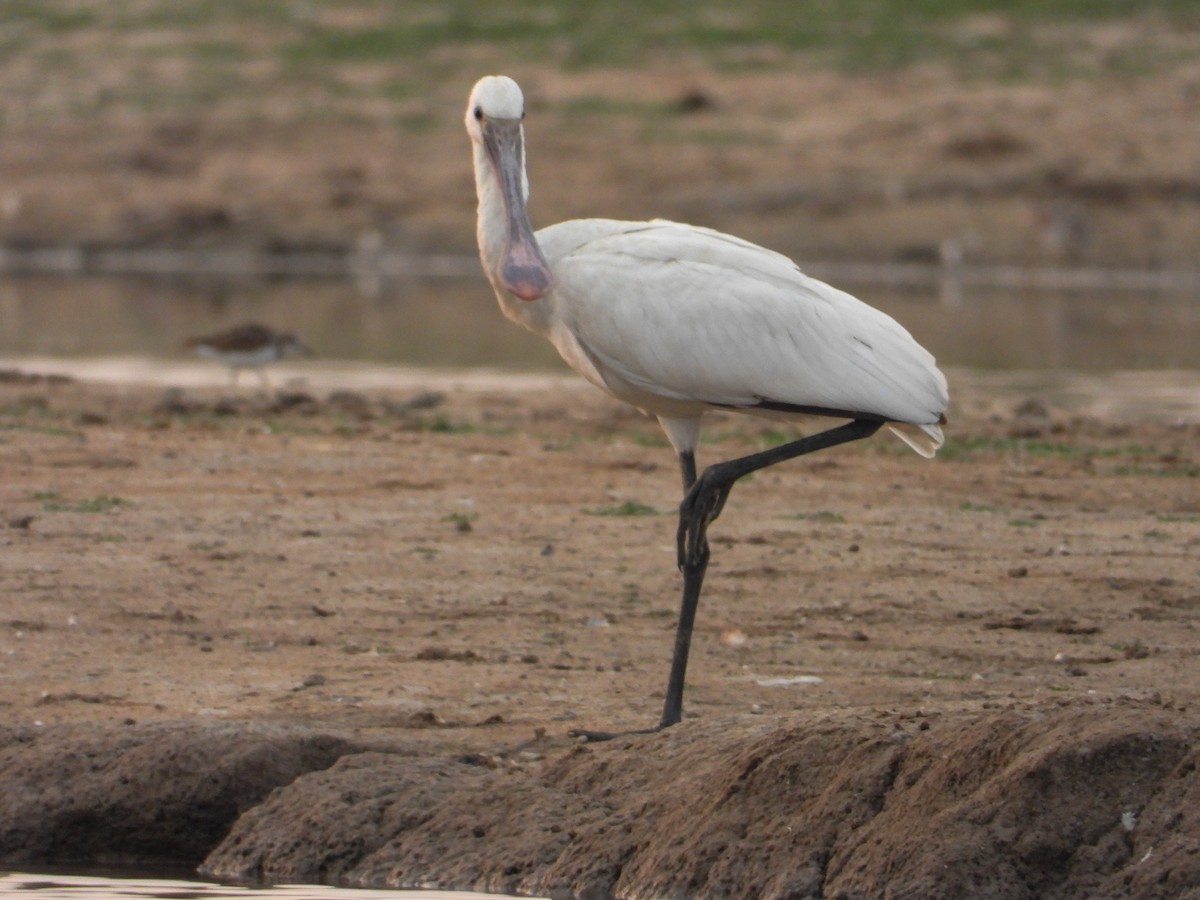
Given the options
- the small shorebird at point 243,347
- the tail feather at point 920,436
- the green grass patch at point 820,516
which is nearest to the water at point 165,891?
the tail feather at point 920,436

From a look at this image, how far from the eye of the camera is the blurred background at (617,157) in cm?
2656

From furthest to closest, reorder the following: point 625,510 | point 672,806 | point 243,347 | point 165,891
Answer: point 243,347, point 625,510, point 165,891, point 672,806

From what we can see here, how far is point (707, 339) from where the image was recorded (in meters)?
6.13

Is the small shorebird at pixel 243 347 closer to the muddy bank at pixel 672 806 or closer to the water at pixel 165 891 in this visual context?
the muddy bank at pixel 672 806

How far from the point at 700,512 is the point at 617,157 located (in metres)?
26.7

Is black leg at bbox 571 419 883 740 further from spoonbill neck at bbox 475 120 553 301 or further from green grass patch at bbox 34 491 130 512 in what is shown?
green grass patch at bbox 34 491 130 512

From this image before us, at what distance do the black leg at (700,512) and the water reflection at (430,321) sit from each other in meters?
10.2

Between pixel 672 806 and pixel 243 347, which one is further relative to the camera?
pixel 243 347

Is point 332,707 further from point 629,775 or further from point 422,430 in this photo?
point 422,430

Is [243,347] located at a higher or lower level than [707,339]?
lower

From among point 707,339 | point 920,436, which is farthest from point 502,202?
point 920,436

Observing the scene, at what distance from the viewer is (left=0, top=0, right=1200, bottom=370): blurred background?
26.6 m

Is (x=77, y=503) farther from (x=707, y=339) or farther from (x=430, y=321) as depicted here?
(x=430, y=321)

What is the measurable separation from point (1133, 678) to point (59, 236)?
88.8ft
